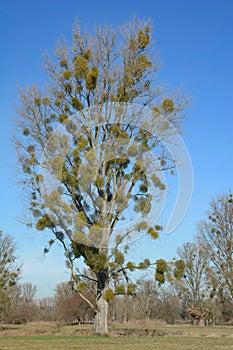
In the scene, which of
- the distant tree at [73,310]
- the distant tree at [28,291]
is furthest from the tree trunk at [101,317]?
the distant tree at [28,291]

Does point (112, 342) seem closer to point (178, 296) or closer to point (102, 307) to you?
point (102, 307)

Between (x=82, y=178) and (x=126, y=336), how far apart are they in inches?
296

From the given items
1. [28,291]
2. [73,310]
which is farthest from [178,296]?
[28,291]

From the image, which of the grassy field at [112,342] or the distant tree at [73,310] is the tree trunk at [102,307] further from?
the distant tree at [73,310]

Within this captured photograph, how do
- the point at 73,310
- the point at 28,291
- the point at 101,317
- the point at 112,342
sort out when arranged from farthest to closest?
the point at 28,291, the point at 73,310, the point at 101,317, the point at 112,342

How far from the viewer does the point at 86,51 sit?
22.8m

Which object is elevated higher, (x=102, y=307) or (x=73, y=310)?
(x=73, y=310)

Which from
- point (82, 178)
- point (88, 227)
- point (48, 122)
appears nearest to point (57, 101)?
point (48, 122)

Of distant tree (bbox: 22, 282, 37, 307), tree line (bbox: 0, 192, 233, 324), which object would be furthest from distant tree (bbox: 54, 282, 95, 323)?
distant tree (bbox: 22, 282, 37, 307)

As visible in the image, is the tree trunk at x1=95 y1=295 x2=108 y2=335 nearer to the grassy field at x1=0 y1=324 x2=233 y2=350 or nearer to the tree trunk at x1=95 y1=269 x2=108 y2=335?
the tree trunk at x1=95 y1=269 x2=108 y2=335

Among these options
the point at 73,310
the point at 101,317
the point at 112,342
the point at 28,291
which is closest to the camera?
the point at 112,342

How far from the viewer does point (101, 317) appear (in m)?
21.0

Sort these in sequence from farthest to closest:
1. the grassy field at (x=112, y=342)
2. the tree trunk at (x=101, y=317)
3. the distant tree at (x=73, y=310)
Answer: the distant tree at (x=73, y=310)
the tree trunk at (x=101, y=317)
the grassy field at (x=112, y=342)

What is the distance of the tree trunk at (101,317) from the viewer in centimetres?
2092
